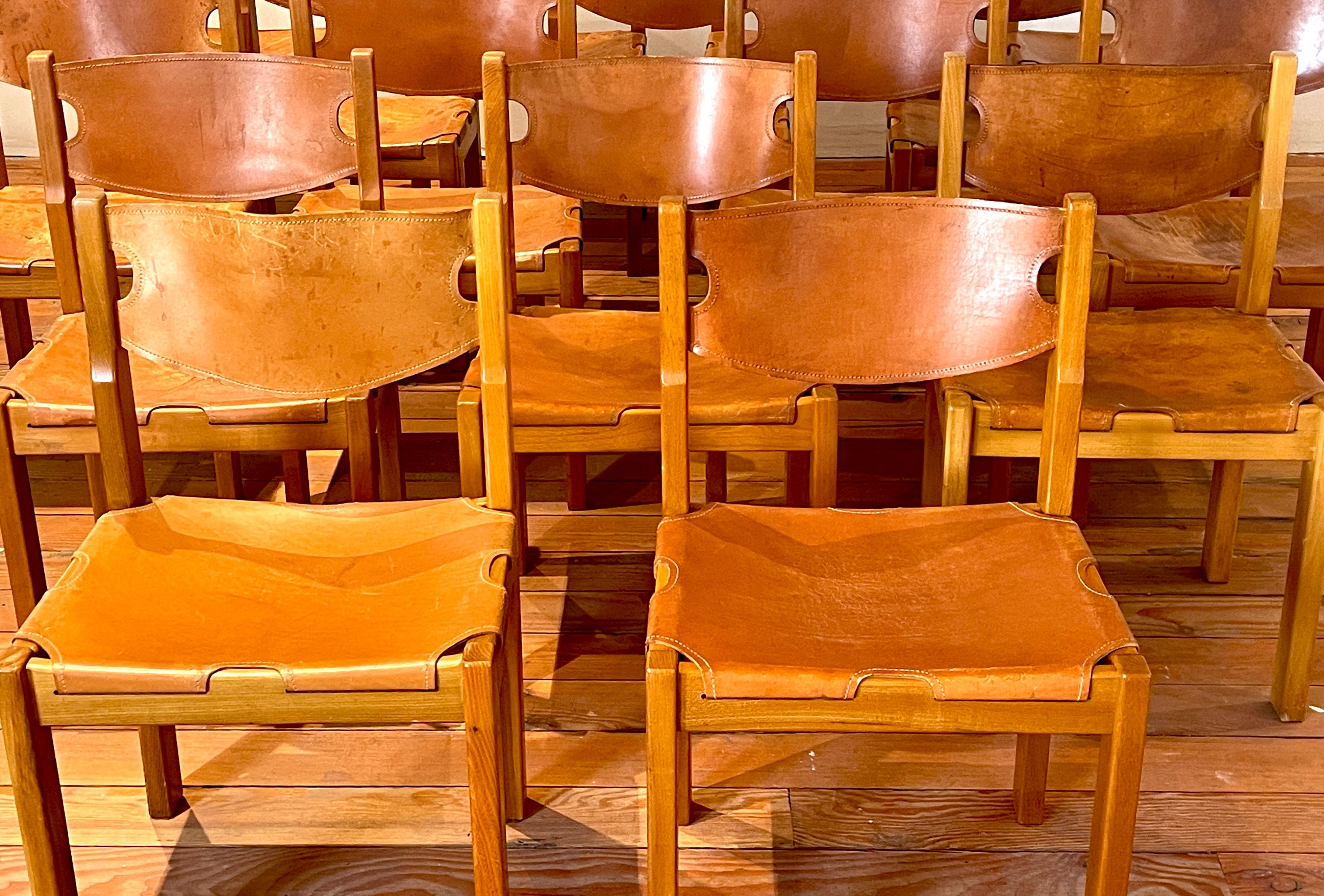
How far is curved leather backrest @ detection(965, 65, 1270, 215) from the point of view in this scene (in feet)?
6.93

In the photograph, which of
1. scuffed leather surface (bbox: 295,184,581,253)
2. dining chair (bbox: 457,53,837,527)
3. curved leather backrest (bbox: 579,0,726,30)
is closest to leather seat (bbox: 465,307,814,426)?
dining chair (bbox: 457,53,837,527)

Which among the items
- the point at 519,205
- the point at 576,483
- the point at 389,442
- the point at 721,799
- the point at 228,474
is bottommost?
the point at 721,799

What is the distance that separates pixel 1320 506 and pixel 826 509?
729 mm

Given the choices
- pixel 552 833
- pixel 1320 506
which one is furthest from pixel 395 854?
pixel 1320 506

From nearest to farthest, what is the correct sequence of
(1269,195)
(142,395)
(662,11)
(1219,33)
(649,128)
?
(142,395), (1269,195), (649,128), (1219,33), (662,11)

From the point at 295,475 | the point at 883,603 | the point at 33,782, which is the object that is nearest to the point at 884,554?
the point at 883,603

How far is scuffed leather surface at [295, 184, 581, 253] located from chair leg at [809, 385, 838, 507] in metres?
0.67

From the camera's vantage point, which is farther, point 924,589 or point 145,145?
point 145,145

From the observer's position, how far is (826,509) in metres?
1.76

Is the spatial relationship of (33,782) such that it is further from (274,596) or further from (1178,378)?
(1178,378)

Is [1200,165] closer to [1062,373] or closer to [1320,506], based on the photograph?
[1320,506]

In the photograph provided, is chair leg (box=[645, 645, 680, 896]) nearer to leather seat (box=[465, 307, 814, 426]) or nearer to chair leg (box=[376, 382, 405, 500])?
leather seat (box=[465, 307, 814, 426])

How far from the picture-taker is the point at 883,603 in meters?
1.58

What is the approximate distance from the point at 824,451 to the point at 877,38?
43.2 inches
